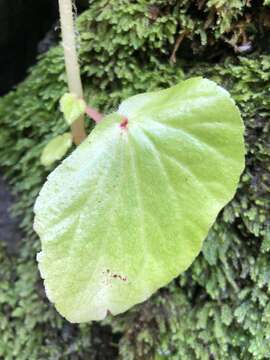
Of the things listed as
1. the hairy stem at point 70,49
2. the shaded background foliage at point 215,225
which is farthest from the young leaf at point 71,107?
the shaded background foliage at point 215,225

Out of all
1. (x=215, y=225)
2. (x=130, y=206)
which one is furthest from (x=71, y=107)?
(x=215, y=225)

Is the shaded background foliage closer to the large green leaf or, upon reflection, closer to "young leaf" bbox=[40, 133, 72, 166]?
"young leaf" bbox=[40, 133, 72, 166]

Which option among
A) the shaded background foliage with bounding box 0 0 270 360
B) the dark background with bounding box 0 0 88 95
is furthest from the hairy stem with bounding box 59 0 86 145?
the dark background with bounding box 0 0 88 95

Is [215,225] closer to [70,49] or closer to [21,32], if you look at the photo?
[70,49]

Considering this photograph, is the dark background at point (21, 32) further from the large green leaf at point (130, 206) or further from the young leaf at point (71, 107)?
the large green leaf at point (130, 206)

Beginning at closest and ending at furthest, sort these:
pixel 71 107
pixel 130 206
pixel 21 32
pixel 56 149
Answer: pixel 130 206 → pixel 71 107 → pixel 56 149 → pixel 21 32

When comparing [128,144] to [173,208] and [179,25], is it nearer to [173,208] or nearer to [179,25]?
[173,208]
